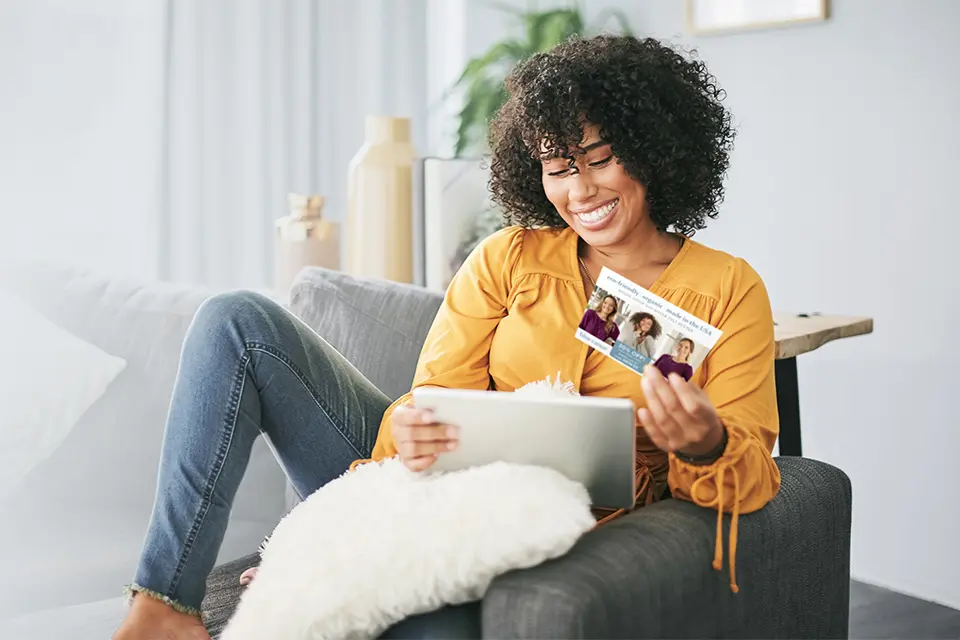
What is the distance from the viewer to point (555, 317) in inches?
58.8

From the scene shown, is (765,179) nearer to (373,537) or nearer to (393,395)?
(393,395)

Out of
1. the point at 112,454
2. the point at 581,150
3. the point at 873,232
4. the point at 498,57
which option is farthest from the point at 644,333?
the point at 498,57

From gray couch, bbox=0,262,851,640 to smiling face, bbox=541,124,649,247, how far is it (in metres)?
0.39

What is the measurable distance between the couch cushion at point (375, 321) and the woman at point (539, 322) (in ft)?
0.81

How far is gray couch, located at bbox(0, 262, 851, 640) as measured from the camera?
1.07 meters

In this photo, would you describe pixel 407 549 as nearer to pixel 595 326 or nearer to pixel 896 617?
pixel 595 326

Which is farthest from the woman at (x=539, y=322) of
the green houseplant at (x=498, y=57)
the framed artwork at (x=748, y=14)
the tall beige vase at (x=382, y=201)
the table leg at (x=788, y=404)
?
the green houseplant at (x=498, y=57)

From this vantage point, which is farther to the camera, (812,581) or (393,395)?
(393,395)

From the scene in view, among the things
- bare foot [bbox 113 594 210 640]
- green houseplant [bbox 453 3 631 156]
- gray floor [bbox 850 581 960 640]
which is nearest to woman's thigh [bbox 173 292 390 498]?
bare foot [bbox 113 594 210 640]

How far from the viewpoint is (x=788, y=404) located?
2.11m

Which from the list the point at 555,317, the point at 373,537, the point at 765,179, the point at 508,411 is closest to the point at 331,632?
the point at 373,537

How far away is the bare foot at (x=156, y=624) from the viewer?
1.33 meters

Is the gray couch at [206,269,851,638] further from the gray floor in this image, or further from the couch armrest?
the gray floor

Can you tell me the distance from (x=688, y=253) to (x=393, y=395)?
606 millimetres
